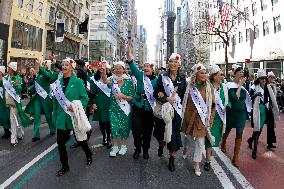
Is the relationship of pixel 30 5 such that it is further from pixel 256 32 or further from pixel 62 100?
pixel 62 100

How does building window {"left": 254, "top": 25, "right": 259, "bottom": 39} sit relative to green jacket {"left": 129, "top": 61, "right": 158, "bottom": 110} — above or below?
above

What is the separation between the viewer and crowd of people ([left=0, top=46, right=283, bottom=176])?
18.7ft

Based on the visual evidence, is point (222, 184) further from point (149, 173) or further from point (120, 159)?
point (120, 159)

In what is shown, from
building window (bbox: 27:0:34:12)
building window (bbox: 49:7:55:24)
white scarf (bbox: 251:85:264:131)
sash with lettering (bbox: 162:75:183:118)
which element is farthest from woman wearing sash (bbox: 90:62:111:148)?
building window (bbox: 49:7:55:24)

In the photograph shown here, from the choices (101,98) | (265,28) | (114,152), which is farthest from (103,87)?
(265,28)

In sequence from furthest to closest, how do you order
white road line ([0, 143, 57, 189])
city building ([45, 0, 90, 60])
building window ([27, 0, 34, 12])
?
city building ([45, 0, 90, 60]) → building window ([27, 0, 34, 12]) → white road line ([0, 143, 57, 189])

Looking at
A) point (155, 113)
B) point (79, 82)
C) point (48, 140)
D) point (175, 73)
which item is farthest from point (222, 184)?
point (48, 140)

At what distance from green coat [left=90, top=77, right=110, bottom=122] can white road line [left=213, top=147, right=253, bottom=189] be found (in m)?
2.58

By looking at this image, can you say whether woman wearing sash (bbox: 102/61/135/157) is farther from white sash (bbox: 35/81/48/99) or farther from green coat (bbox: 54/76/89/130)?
white sash (bbox: 35/81/48/99)

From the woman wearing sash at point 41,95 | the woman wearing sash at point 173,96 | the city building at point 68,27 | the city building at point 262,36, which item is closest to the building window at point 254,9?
the city building at point 262,36

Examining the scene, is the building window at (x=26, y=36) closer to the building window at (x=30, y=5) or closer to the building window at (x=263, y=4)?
the building window at (x=30, y=5)

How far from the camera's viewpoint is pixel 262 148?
7.93 meters

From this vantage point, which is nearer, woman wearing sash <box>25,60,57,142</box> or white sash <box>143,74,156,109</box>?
white sash <box>143,74,156,109</box>

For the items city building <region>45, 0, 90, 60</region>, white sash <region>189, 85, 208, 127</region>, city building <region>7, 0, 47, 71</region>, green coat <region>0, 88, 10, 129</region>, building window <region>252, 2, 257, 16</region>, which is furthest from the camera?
city building <region>45, 0, 90, 60</region>
